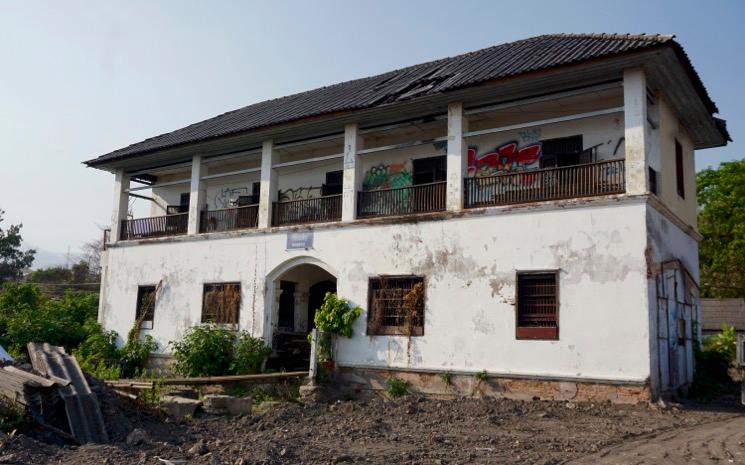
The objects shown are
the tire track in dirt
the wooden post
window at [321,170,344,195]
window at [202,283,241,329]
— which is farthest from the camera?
window at [321,170,344,195]

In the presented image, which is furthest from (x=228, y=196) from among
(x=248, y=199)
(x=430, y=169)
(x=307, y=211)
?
(x=430, y=169)

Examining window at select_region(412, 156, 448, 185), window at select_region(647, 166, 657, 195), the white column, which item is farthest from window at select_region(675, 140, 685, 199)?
the white column

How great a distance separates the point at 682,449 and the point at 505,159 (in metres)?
8.08

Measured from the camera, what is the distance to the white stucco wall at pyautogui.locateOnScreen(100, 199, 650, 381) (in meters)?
11.6

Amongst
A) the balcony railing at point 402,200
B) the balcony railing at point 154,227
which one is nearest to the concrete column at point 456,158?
the balcony railing at point 402,200

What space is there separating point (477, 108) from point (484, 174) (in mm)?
1672

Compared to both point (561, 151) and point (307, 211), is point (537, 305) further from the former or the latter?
point (307, 211)

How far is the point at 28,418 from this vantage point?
866 centimetres

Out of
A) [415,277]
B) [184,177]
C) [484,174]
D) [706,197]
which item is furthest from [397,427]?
Result: [706,197]

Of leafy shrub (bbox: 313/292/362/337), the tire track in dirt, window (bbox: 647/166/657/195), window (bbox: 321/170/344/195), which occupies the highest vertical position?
window (bbox: 321/170/344/195)

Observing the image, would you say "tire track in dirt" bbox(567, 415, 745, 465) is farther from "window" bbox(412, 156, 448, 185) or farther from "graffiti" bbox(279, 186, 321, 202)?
"graffiti" bbox(279, 186, 321, 202)

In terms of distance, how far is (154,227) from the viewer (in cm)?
1947

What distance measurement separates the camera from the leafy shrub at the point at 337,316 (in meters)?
14.4

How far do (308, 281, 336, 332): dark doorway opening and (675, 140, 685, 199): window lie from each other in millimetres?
8829
